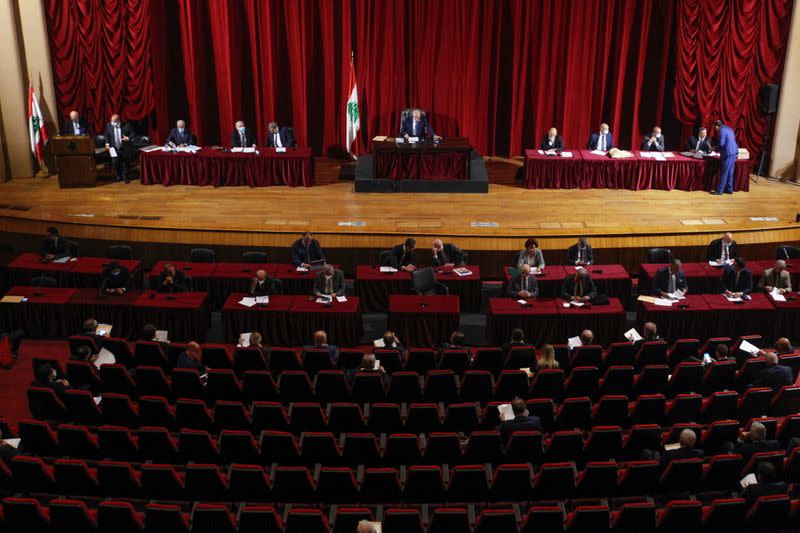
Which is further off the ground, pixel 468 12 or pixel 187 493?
pixel 468 12

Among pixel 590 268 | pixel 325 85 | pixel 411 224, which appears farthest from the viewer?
pixel 325 85

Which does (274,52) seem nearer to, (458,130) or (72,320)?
(458,130)

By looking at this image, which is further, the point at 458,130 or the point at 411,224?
the point at 458,130

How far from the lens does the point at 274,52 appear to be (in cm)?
1719

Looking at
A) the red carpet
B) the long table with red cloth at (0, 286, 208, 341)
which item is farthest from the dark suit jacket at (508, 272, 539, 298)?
the red carpet

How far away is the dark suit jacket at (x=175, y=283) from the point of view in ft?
36.8

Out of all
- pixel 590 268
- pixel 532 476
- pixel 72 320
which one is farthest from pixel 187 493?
pixel 590 268

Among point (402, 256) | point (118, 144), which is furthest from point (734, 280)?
point (118, 144)

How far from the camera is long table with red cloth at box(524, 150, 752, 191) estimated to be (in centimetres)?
1542

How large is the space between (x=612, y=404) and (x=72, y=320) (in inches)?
257

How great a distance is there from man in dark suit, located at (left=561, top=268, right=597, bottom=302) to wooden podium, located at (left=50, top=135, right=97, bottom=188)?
8.56 m

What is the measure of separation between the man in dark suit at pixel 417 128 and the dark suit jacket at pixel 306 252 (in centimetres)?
435

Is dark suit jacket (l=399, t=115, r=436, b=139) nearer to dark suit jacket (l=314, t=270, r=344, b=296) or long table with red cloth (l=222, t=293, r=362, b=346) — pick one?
dark suit jacket (l=314, t=270, r=344, b=296)

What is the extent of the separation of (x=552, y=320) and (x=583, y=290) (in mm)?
697
